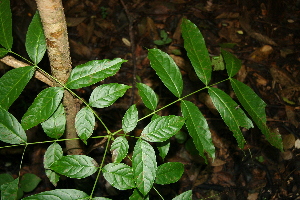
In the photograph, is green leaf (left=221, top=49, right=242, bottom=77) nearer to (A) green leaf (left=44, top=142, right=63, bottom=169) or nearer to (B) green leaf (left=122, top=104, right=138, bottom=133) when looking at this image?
(B) green leaf (left=122, top=104, right=138, bottom=133)

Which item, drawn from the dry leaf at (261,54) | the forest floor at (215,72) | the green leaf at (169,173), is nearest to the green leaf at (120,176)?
the green leaf at (169,173)

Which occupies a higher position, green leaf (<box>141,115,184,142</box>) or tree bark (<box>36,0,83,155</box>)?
tree bark (<box>36,0,83,155</box>)

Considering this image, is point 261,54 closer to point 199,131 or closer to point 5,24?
point 199,131

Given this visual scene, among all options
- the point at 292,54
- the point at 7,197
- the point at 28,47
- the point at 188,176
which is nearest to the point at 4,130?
the point at 7,197

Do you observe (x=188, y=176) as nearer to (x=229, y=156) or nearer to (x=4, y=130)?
(x=229, y=156)

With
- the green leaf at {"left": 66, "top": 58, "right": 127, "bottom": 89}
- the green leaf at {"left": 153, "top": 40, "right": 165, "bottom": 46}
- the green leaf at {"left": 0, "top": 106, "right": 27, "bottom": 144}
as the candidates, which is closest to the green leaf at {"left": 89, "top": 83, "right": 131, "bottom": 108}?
the green leaf at {"left": 66, "top": 58, "right": 127, "bottom": 89}

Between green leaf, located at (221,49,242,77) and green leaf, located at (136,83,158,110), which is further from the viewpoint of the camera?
green leaf, located at (221,49,242,77)

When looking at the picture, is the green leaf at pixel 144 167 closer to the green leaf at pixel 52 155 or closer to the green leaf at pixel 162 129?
the green leaf at pixel 162 129
